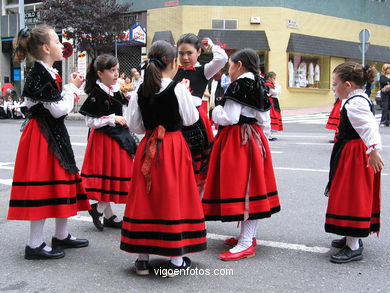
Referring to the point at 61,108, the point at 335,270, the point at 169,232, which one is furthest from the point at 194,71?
the point at 335,270

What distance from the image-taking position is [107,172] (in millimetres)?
4594

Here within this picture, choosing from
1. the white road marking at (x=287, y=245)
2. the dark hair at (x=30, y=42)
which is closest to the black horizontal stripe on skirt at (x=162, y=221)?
the white road marking at (x=287, y=245)

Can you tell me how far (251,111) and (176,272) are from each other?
4.67ft

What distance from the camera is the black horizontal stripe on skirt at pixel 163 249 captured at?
3.39 m

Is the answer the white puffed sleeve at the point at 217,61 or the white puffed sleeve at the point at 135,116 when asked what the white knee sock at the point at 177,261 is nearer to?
the white puffed sleeve at the point at 135,116

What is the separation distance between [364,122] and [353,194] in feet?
1.89

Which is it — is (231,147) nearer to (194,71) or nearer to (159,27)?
(194,71)

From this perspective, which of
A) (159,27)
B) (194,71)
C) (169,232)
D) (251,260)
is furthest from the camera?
(159,27)

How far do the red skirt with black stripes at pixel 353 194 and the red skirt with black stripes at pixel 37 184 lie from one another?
214cm

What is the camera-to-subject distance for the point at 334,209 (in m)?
3.89

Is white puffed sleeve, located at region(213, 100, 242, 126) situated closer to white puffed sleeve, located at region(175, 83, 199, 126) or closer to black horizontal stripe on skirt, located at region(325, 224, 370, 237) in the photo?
white puffed sleeve, located at region(175, 83, 199, 126)

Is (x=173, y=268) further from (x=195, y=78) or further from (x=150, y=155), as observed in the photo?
(x=195, y=78)

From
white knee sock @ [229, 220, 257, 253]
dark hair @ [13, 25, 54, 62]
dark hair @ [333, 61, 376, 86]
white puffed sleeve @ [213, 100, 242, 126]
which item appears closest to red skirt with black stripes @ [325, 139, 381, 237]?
dark hair @ [333, 61, 376, 86]

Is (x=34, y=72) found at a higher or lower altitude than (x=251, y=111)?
higher
